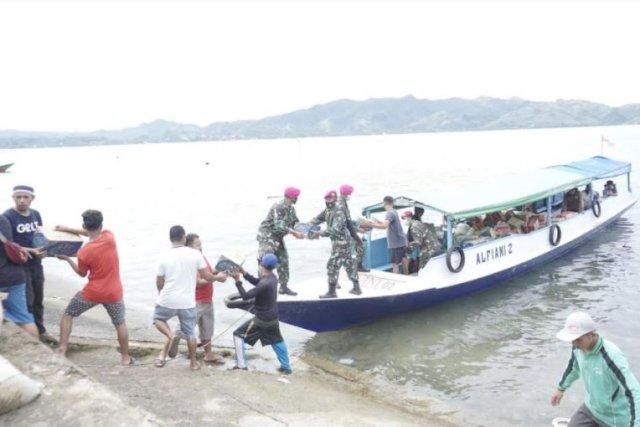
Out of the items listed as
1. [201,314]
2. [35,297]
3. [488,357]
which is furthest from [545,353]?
[35,297]

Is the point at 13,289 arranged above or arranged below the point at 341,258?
above

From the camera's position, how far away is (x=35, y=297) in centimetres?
757

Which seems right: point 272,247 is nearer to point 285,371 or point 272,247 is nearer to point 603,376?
point 285,371

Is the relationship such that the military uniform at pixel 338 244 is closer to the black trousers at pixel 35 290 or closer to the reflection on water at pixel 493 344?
the reflection on water at pixel 493 344

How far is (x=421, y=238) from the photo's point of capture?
12.0m

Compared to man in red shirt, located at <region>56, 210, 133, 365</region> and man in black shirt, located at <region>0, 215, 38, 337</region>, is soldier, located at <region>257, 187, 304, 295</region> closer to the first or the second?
man in red shirt, located at <region>56, 210, 133, 365</region>

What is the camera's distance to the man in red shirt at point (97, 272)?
20.7ft

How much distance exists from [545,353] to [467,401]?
2.60 m

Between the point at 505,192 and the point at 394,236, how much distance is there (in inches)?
155

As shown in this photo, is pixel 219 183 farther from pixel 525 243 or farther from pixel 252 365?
pixel 252 365

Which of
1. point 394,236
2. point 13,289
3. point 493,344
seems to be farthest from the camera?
point 394,236

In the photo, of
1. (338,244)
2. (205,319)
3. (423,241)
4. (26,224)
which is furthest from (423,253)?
(26,224)

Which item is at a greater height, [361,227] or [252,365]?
[361,227]

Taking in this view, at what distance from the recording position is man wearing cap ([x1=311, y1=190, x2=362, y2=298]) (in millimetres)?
9562
